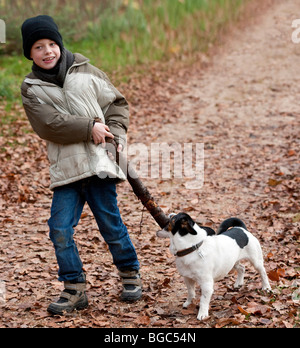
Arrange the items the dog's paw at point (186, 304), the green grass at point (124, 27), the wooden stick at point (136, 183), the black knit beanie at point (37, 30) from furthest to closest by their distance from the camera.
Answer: the green grass at point (124, 27) < the dog's paw at point (186, 304) < the wooden stick at point (136, 183) < the black knit beanie at point (37, 30)

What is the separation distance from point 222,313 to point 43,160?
240 inches

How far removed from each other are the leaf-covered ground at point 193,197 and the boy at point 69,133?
1.29 feet

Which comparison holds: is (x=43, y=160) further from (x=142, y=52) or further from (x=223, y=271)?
(x=142, y=52)

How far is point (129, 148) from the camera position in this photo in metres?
10.2

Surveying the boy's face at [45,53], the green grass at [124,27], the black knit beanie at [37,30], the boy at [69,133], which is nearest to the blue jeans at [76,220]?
the boy at [69,133]

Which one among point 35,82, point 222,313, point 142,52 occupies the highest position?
point 142,52

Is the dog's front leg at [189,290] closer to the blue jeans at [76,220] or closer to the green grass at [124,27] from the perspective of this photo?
the blue jeans at [76,220]

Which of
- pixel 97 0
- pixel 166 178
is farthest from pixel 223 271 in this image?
pixel 97 0

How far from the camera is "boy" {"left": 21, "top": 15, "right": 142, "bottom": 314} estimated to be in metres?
3.89

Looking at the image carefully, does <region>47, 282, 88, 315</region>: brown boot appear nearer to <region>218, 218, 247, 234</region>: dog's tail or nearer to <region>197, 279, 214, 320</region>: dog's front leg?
<region>197, 279, 214, 320</region>: dog's front leg

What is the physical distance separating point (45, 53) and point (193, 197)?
4320 mm

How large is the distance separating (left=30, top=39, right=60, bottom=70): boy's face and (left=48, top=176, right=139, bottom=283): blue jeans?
1.04 metres

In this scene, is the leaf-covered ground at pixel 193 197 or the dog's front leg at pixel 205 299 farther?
the leaf-covered ground at pixel 193 197

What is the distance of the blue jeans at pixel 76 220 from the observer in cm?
401
